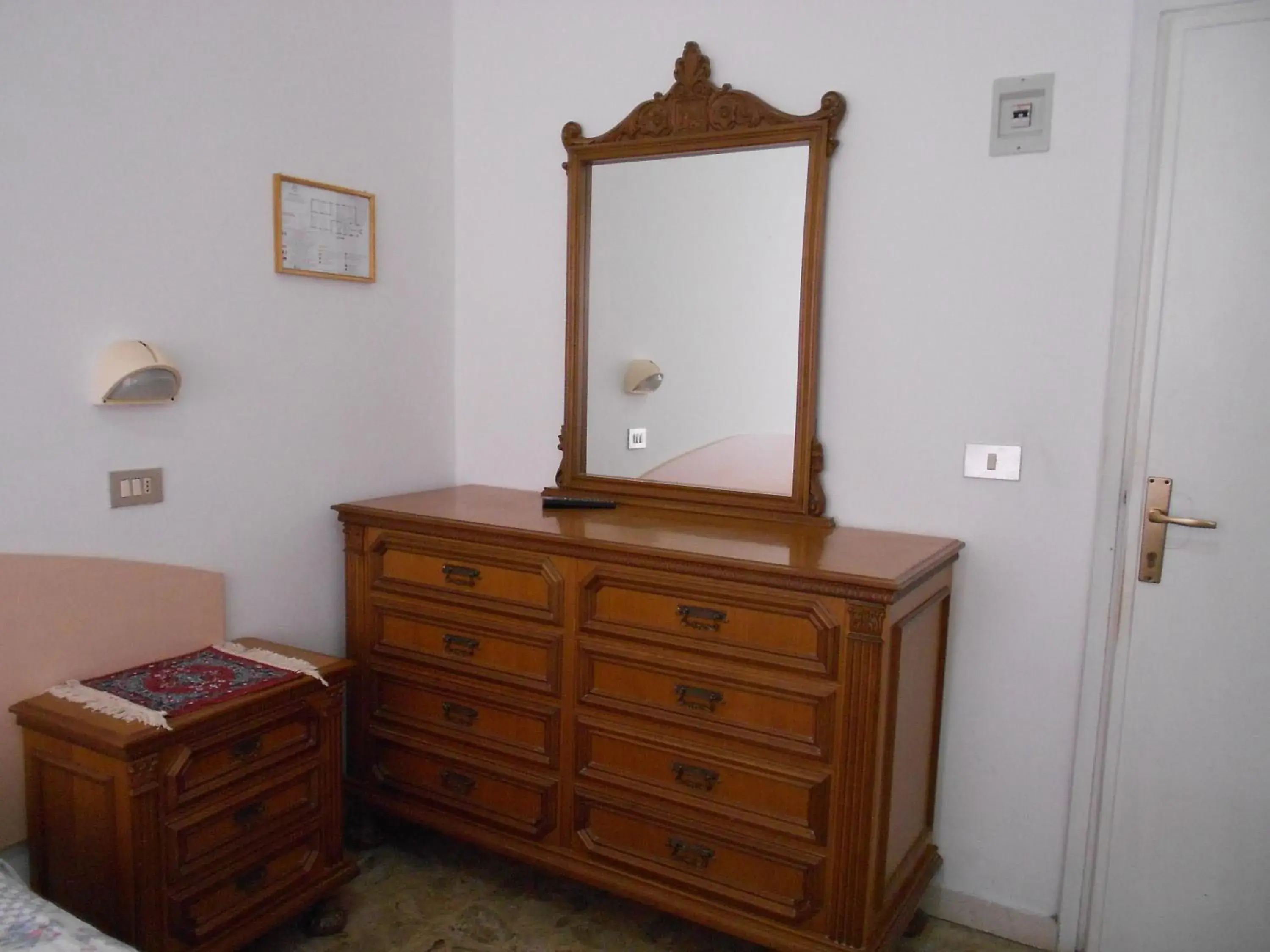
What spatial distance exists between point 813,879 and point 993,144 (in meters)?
1.71

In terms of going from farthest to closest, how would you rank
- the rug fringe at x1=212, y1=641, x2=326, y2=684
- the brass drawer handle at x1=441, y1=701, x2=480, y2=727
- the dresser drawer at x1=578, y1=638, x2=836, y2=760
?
the brass drawer handle at x1=441, y1=701, x2=480, y2=727
the rug fringe at x1=212, y1=641, x2=326, y2=684
the dresser drawer at x1=578, y1=638, x2=836, y2=760

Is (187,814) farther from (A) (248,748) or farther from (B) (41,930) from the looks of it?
(B) (41,930)

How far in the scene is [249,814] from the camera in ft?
6.63

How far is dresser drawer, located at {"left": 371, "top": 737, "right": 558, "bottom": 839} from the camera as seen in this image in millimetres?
2266

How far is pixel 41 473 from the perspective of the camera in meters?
1.94

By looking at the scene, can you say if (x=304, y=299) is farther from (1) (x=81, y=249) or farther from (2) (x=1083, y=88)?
(2) (x=1083, y=88)

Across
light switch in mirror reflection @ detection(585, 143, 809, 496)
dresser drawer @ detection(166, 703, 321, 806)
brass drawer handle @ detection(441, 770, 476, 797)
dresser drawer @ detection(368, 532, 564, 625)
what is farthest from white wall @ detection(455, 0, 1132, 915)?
dresser drawer @ detection(166, 703, 321, 806)

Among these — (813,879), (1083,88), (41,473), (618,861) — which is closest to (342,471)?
(41,473)

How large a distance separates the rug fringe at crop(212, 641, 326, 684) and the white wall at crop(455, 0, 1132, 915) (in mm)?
1363

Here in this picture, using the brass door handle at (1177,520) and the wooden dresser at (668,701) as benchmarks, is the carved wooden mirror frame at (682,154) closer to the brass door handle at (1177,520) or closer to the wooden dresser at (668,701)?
the wooden dresser at (668,701)

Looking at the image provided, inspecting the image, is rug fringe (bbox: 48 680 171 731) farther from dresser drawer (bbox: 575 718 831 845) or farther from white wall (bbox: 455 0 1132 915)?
white wall (bbox: 455 0 1132 915)

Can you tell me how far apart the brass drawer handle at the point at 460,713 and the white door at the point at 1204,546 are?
155cm

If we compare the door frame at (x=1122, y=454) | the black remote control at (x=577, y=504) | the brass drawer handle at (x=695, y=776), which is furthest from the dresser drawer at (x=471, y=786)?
the door frame at (x=1122, y=454)

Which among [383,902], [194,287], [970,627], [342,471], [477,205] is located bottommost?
[383,902]
